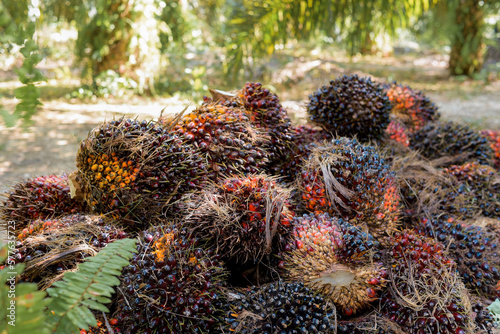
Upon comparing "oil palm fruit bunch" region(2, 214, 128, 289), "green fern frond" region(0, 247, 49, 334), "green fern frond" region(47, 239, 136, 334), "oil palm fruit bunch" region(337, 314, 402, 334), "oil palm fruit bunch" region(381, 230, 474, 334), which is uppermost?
"green fern frond" region(0, 247, 49, 334)

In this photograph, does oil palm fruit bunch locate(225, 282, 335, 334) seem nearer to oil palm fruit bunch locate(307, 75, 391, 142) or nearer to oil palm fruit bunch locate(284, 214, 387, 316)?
oil palm fruit bunch locate(284, 214, 387, 316)

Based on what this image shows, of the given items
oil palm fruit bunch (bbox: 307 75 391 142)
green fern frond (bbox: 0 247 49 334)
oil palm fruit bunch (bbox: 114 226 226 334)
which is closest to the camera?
green fern frond (bbox: 0 247 49 334)

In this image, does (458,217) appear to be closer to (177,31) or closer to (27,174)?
(27,174)

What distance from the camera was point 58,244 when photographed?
0.93 metres

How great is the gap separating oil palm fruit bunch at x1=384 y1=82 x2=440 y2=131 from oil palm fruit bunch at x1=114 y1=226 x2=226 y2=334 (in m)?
1.24

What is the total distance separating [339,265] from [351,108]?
26.9 inches

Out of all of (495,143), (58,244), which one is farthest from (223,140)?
(495,143)

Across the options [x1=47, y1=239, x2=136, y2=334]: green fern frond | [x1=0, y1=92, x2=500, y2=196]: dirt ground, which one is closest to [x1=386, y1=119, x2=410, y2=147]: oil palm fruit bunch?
[x1=0, y1=92, x2=500, y2=196]: dirt ground

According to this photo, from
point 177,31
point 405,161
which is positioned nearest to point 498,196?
point 405,161

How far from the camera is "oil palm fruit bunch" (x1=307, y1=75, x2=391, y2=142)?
4.65 ft

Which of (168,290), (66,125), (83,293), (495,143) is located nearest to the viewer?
(83,293)

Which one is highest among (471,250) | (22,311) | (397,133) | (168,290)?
(22,311)

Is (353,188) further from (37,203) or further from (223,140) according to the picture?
(37,203)

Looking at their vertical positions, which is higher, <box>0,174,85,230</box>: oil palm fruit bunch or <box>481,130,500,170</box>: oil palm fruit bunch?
<box>0,174,85,230</box>: oil palm fruit bunch
